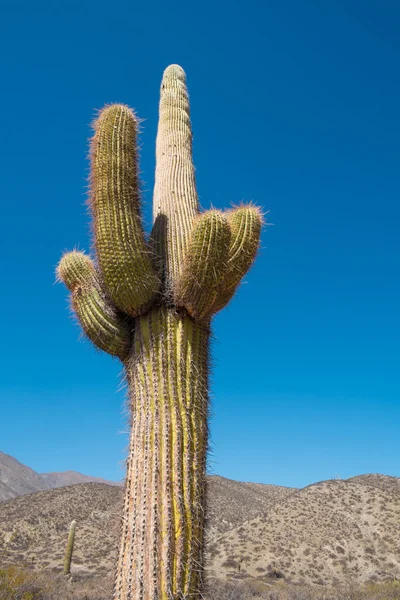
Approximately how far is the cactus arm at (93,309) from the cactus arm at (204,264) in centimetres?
65

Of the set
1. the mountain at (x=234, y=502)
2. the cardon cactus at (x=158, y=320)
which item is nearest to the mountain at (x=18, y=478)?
the mountain at (x=234, y=502)

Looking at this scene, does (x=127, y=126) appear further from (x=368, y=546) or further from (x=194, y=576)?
(x=368, y=546)

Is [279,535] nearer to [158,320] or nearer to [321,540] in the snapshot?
[321,540]

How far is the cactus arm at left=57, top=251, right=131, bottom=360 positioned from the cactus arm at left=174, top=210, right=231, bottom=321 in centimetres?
65

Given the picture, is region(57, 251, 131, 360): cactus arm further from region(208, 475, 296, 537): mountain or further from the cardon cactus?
region(208, 475, 296, 537): mountain

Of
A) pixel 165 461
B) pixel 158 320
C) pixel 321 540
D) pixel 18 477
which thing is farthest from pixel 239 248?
pixel 18 477

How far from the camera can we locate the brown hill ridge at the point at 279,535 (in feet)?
69.2

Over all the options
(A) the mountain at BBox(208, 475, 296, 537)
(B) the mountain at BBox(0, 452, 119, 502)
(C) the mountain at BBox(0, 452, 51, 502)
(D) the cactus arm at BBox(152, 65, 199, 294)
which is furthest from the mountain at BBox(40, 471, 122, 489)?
(D) the cactus arm at BBox(152, 65, 199, 294)

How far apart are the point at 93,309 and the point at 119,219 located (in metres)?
0.90

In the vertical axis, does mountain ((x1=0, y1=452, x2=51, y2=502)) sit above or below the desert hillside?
above

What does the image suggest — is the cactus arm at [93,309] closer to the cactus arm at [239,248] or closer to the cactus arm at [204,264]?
the cactus arm at [204,264]

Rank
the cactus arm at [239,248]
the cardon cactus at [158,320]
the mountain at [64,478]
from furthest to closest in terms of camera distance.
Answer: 1. the mountain at [64,478]
2. the cactus arm at [239,248]
3. the cardon cactus at [158,320]

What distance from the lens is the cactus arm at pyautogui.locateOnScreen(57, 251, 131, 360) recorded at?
4.68 meters

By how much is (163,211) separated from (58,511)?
27.5 m
